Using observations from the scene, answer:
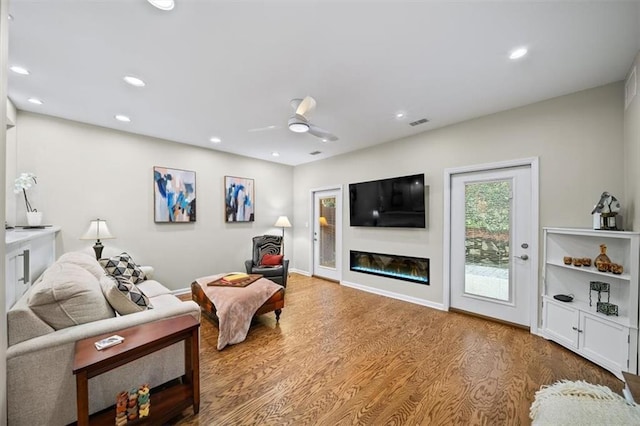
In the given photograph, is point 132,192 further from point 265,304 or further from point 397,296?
point 397,296

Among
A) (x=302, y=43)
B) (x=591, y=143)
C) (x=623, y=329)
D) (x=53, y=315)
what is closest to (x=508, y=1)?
(x=302, y=43)

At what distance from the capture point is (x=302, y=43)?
1.97 metres

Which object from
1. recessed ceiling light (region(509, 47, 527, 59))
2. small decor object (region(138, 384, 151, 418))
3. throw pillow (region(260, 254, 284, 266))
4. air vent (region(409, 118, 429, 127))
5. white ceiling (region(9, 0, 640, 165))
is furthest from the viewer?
throw pillow (region(260, 254, 284, 266))

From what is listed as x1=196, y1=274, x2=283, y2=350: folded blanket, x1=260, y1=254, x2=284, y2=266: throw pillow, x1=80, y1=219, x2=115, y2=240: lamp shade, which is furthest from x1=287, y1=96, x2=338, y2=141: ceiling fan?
x1=80, y1=219, x2=115, y2=240: lamp shade

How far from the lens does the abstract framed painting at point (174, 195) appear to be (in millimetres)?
Answer: 4219

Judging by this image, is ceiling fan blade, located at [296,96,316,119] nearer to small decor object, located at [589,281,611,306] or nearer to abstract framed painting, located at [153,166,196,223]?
abstract framed painting, located at [153,166,196,223]

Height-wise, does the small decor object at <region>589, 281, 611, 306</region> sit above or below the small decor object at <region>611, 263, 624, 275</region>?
below

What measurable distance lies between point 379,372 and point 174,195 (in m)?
4.21

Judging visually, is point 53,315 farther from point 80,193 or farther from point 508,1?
point 508,1

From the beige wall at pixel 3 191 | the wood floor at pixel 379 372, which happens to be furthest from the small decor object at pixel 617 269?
the beige wall at pixel 3 191

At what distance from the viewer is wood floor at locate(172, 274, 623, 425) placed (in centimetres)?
177

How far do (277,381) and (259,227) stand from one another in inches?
153

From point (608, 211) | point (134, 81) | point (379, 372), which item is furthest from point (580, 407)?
point (134, 81)

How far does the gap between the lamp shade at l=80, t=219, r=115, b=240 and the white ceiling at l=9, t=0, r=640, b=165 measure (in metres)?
1.50
